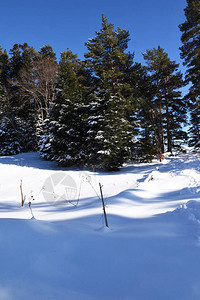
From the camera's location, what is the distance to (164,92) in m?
16.7

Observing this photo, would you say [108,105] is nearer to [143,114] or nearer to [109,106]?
[109,106]

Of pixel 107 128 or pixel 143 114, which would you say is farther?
pixel 143 114

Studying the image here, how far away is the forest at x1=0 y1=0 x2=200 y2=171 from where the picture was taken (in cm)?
1157

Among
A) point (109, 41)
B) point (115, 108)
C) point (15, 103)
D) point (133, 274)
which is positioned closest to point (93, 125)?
point (115, 108)

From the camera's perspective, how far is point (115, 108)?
12.0 m

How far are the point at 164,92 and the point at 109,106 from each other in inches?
334

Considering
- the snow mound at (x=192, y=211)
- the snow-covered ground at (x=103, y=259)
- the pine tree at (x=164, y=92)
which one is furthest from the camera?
the pine tree at (x=164, y=92)

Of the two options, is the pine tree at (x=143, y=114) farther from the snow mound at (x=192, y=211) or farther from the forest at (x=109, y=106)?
the snow mound at (x=192, y=211)

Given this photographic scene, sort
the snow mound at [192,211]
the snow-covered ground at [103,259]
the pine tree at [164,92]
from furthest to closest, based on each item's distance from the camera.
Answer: the pine tree at [164,92]
the snow mound at [192,211]
the snow-covered ground at [103,259]

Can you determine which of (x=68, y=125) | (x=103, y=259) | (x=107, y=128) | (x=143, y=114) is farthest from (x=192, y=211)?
(x=143, y=114)

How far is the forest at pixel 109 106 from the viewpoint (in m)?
11.6

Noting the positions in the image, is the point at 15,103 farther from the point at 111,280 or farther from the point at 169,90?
the point at 111,280

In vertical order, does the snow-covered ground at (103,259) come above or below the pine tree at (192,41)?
below

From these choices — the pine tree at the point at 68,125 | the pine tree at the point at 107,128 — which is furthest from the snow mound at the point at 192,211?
the pine tree at the point at 68,125
